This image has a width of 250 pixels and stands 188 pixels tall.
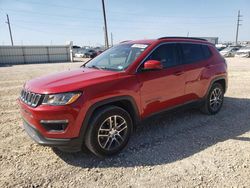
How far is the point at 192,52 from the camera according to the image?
477cm

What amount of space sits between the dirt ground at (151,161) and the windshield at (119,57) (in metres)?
1.40

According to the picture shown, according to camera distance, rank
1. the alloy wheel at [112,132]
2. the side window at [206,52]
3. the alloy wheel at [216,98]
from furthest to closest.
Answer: the alloy wheel at [216,98]
the side window at [206,52]
the alloy wheel at [112,132]

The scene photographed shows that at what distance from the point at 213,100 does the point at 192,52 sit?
4.51 feet

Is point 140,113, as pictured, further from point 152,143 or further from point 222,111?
point 222,111

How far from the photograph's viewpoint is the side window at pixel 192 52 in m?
4.58

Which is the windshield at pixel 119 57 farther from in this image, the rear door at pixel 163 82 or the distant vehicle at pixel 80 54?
the distant vehicle at pixel 80 54

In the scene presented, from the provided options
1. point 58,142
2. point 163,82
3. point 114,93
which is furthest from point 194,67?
point 58,142

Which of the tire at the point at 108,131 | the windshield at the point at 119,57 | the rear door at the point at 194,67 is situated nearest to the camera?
the tire at the point at 108,131

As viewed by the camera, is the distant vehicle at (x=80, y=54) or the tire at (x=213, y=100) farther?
the distant vehicle at (x=80, y=54)

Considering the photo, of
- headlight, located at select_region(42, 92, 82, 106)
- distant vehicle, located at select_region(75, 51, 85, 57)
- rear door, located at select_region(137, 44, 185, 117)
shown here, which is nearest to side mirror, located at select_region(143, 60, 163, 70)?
rear door, located at select_region(137, 44, 185, 117)

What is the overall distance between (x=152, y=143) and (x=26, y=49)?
31.4 m

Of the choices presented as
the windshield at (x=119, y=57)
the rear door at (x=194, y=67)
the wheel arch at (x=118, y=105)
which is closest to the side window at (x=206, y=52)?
the rear door at (x=194, y=67)

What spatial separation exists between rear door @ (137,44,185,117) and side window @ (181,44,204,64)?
0.86 feet

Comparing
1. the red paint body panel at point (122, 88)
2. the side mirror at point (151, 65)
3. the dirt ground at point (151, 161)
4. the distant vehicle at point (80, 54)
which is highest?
the side mirror at point (151, 65)
